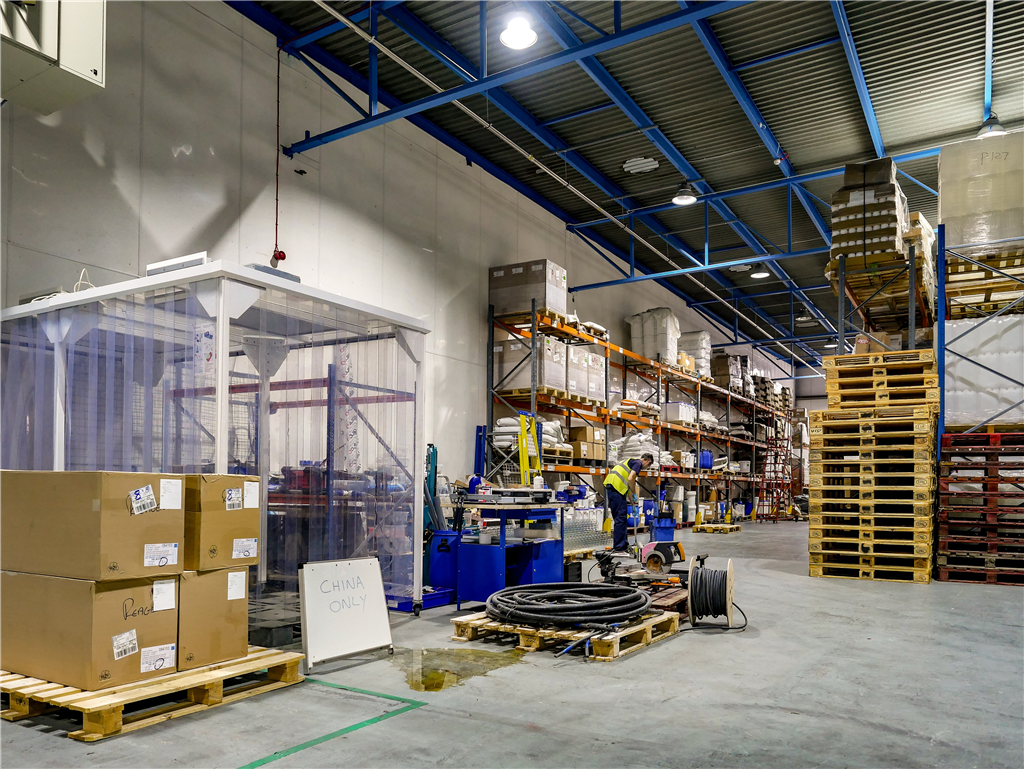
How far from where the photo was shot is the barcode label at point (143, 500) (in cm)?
387

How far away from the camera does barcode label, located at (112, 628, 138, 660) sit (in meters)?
3.73

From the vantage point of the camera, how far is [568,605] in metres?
5.29

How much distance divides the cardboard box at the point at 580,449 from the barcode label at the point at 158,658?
32.8 ft

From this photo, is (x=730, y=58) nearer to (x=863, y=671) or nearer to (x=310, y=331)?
(x=310, y=331)

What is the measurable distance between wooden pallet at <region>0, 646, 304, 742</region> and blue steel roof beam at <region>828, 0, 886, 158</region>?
28.1 feet

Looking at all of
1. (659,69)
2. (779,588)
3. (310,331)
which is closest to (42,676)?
(310,331)

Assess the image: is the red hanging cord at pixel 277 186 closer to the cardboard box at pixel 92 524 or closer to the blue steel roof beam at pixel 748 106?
the blue steel roof beam at pixel 748 106

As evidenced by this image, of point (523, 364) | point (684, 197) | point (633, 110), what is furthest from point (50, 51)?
point (684, 197)

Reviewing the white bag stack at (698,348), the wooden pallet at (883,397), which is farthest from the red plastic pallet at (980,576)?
the white bag stack at (698,348)

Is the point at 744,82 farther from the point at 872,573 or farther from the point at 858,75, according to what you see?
the point at 872,573

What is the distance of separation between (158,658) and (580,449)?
10270 millimetres

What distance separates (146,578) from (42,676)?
0.70 meters

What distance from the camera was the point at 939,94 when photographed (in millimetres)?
10398

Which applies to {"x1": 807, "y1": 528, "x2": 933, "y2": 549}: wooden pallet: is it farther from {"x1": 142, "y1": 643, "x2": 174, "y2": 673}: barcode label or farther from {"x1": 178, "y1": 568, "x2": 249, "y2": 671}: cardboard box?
{"x1": 142, "y1": 643, "x2": 174, "y2": 673}: barcode label
